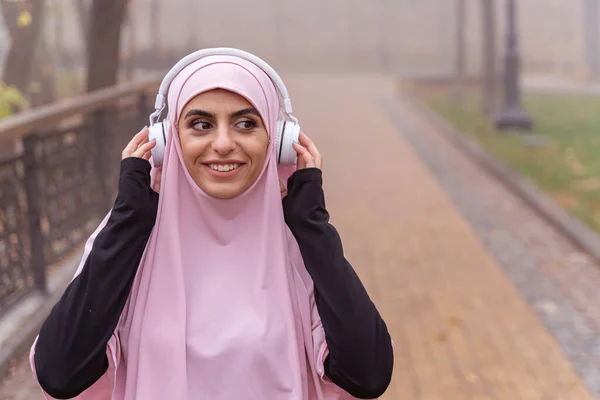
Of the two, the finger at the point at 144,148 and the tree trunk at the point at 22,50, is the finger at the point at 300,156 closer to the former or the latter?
A: the finger at the point at 144,148

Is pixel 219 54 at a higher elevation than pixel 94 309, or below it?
higher

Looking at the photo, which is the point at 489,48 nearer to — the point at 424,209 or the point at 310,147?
the point at 424,209

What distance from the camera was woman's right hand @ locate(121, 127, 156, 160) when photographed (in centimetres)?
238

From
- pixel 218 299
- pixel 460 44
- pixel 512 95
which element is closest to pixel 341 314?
pixel 218 299

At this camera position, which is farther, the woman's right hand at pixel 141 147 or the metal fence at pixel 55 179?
the metal fence at pixel 55 179

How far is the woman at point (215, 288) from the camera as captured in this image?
220cm

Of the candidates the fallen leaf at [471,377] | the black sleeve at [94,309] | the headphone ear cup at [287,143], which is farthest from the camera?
the fallen leaf at [471,377]

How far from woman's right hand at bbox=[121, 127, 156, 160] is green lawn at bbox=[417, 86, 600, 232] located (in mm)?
7022

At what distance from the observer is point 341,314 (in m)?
2.23

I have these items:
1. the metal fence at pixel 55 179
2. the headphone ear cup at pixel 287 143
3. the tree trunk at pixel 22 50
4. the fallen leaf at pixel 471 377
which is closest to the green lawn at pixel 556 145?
the fallen leaf at pixel 471 377

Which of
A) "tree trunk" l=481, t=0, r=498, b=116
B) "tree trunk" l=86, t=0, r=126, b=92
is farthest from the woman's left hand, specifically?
"tree trunk" l=481, t=0, r=498, b=116

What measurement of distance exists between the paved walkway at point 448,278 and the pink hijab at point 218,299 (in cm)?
262

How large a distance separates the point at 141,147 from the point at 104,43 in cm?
808

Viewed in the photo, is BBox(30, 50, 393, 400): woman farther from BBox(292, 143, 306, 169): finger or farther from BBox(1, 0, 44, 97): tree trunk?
BBox(1, 0, 44, 97): tree trunk
